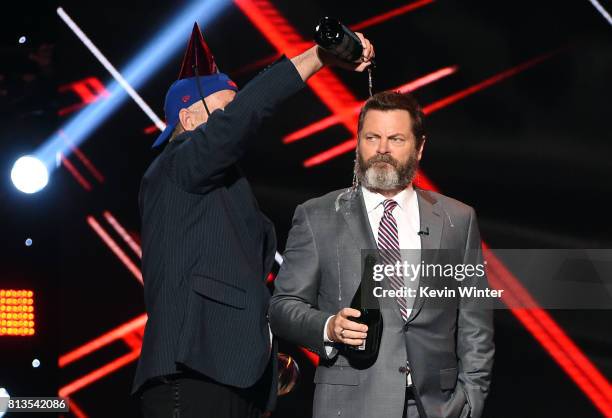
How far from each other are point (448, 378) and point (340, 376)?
30 centimetres

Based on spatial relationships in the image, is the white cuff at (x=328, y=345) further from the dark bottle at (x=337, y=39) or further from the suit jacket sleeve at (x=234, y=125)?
the dark bottle at (x=337, y=39)

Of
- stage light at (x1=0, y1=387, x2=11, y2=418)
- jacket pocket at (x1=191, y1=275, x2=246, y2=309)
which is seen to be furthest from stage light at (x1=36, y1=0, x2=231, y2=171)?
jacket pocket at (x1=191, y1=275, x2=246, y2=309)

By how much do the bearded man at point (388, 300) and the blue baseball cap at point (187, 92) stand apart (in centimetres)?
42

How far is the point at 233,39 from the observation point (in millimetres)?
4137

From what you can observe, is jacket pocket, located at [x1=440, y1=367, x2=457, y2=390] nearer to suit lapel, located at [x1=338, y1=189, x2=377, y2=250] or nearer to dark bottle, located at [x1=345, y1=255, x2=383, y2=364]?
dark bottle, located at [x1=345, y1=255, x2=383, y2=364]

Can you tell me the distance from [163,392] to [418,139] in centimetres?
101

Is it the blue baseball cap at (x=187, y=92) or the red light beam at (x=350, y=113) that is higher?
the red light beam at (x=350, y=113)

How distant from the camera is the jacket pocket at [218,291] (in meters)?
2.44

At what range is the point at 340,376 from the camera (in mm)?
2459

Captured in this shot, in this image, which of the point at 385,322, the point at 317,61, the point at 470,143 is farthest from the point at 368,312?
the point at 470,143

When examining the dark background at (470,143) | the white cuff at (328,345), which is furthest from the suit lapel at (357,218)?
the dark background at (470,143)

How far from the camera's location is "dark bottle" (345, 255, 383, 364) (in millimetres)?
2299

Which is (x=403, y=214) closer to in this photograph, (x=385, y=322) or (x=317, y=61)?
(x=385, y=322)

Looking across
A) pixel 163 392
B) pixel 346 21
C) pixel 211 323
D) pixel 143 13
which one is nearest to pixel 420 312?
pixel 211 323
